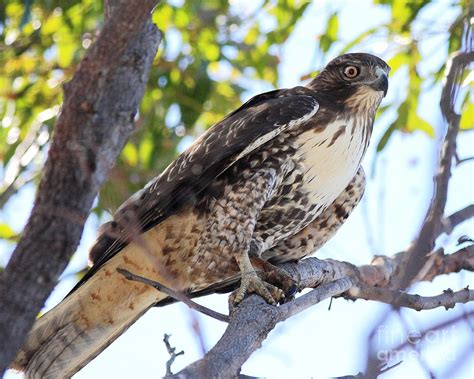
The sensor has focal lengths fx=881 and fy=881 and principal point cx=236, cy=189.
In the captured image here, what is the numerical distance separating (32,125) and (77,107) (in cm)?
419

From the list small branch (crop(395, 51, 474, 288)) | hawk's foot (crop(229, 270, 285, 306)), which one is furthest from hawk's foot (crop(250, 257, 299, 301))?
small branch (crop(395, 51, 474, 288))

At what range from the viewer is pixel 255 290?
4207mm

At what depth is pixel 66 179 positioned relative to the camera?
2586 millimetres

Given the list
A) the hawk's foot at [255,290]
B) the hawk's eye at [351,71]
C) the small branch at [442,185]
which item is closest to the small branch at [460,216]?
the small branch at [442,185]

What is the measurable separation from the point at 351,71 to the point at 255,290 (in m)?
1.74

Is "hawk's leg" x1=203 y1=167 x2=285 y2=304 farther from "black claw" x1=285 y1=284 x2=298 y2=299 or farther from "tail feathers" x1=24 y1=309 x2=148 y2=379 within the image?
"tail feathers" x1=24 y1=309 x2=148 y2=379

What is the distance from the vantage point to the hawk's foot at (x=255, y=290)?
13.7ft

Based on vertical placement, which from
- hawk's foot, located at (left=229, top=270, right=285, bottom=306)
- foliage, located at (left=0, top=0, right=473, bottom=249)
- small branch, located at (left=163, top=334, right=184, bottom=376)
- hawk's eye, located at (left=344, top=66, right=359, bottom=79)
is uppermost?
foliage, located at (left=0, top=0, right=473, bottom=249)

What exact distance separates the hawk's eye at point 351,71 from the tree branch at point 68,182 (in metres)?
2.67

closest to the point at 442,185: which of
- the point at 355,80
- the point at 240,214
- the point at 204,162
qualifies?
the point at 240,214

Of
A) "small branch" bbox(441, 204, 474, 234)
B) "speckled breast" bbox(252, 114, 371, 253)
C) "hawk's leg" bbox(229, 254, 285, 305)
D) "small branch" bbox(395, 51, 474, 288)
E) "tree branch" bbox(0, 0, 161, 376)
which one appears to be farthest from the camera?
"speckled breast" bbox(252, 114, 371, 253)

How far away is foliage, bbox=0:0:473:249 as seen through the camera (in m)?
6.35

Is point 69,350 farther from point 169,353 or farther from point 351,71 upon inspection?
point 351,71

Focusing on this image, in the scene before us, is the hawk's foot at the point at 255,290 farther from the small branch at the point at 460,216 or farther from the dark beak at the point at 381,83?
the dark beak at the point at 381,83
